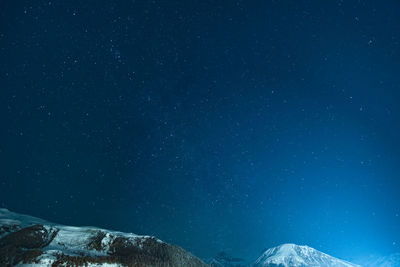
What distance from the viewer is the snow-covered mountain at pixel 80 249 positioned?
33.8 feet

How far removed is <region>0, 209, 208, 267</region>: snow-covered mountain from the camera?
1032cm

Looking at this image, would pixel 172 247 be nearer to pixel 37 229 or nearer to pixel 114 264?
pixel 114 264

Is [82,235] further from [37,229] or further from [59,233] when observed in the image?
[37,229]

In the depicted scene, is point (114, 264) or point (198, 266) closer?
point (114, 264)

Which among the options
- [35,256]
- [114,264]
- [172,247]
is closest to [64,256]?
[35,256]

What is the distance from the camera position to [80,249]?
12.0 metres

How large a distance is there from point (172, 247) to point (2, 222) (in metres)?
10.4

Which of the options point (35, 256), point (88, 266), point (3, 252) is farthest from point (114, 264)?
point (3, 252)

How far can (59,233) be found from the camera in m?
13.5

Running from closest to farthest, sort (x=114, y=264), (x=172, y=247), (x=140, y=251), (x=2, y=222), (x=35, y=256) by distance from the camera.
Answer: (x=35, y=256)
(x=114, y=264)
(x=140, y=251)
(x=172, y=247)
(x=2, y=222)

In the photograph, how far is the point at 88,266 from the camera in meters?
10.5

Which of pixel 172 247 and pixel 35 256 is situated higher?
pixel 172 247

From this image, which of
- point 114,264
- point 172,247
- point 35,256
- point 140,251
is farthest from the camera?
point 172,247

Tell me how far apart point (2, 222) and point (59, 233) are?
394 cm
